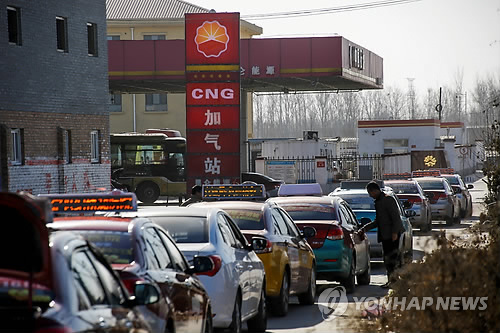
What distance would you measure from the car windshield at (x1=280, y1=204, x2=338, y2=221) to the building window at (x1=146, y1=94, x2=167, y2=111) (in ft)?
184

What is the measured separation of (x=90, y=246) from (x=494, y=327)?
3.86m

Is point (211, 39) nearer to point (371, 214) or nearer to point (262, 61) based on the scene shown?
point (371, 214)

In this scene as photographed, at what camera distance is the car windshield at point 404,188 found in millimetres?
29453

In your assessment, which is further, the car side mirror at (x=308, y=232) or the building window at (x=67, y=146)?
the building window at (x=67, y=146)

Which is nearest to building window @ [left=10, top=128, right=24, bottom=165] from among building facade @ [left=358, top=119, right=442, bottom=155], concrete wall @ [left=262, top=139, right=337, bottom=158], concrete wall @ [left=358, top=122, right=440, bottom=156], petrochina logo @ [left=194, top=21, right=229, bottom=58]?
petrochina logo @ [left=194, top=21, right=229, bottom=58]

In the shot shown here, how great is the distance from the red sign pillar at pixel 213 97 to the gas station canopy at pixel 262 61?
44.4 ft

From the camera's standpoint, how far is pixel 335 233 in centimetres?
1639

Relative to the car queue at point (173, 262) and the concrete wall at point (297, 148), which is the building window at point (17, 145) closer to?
the car queue at point (173, 262)

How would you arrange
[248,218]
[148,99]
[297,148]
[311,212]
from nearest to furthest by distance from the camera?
[248,218]
[311,212]
[297,148]
[148,99]

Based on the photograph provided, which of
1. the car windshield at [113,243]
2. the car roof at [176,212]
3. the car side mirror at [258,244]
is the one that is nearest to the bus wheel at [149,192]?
the car side mirror at [258,244]

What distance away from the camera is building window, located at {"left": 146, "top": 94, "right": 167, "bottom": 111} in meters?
72.9

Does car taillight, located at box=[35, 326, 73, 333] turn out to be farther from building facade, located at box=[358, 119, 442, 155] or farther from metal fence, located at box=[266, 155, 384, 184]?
building facade, located at box=[358, 119, 442, 155]

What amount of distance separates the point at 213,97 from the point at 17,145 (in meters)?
6.21

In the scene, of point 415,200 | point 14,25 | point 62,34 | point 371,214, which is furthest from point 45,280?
point 62,34
